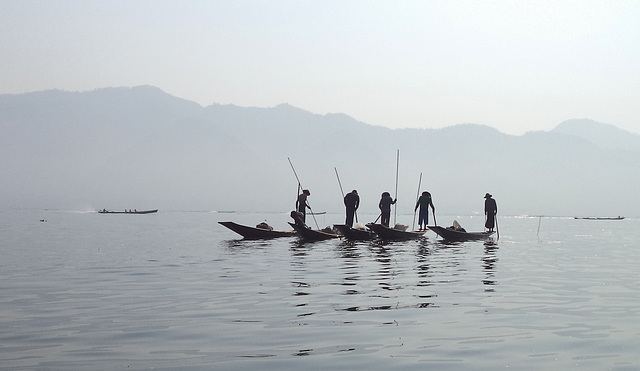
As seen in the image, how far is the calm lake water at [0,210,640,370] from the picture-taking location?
8.48m

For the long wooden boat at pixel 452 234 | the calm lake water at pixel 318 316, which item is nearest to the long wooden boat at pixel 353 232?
the long wooden boat at pixel 452 234

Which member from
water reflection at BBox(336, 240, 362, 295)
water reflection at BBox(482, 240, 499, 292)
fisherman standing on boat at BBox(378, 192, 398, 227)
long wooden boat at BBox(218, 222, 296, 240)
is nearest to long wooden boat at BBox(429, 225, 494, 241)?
fisherman standing on boat at BBox(378, 192, 398, 227)

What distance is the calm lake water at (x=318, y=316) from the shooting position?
8477 mm

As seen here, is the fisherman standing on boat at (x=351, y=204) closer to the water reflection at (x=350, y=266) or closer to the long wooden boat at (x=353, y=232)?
the long wooden boat at (x=353, y=232)

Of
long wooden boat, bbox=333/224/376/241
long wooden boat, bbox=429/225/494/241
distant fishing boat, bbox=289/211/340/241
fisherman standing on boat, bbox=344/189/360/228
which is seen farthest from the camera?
fisherman standing on boat, bbox=344/189/360/228

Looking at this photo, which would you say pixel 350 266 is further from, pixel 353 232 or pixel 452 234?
pixel 452 234

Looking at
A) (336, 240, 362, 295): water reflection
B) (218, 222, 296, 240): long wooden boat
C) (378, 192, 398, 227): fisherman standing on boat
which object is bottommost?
(336, 240, 362, 295): water reflection

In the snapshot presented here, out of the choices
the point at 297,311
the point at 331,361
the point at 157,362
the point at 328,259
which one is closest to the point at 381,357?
the point at 331,361

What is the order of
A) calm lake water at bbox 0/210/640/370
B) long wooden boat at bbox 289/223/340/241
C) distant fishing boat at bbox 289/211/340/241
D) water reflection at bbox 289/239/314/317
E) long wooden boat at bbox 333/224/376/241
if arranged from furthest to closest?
1. long wooden boat at bbox 333/224/376/241
2. long wooden boat at bbox 289/223/340/241
3. distant fishing boat at bbox 289/211/340/241
4. water reflection at bbox 289/239/314/317
5. calm lake water at bbox 0/210/640/370

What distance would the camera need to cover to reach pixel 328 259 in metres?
23.8

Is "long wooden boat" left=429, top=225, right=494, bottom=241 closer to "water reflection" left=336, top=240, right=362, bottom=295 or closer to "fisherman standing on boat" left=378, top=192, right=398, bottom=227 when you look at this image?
"fisherman standing on boat" left=378, top=192, right=398, bottom=227

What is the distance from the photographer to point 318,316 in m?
11.6

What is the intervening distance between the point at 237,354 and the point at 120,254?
2069 cm

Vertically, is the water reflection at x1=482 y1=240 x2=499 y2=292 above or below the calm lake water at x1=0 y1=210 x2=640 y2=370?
above
